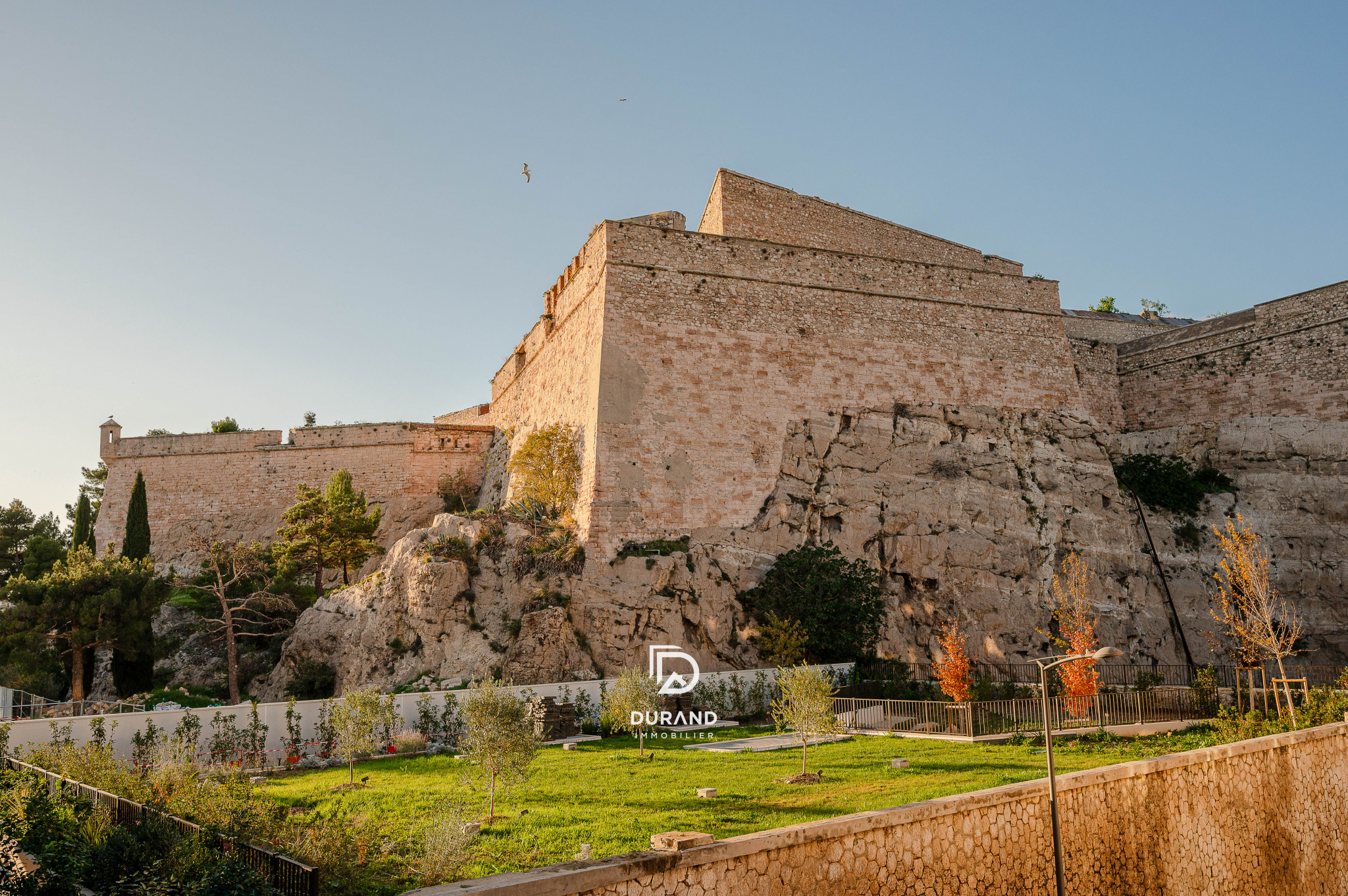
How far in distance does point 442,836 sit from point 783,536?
15.1 metres

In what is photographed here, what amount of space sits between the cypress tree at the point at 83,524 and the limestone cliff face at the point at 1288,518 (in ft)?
117

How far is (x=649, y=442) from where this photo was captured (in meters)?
22.0

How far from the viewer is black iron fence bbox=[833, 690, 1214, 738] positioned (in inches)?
585

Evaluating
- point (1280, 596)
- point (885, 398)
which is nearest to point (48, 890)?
point (885, 398)

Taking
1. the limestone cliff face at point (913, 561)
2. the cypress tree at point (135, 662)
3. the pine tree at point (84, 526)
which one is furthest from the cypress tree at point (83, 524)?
the limestone cliff face at point (913, 561)

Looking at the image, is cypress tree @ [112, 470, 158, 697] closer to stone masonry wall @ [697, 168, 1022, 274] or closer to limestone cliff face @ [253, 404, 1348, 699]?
limestone cliff face @ [253, 404, 1348, 699]

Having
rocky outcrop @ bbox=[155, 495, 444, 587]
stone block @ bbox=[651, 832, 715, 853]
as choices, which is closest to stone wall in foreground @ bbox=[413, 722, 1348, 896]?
stone block @ bbox=[651, 832, 715, 853]

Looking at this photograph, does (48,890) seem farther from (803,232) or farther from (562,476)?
(803,232)

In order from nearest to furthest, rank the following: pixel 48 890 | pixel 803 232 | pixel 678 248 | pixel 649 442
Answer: pixel 48 890
pixel 649 442
pixel 678 248
pixel 803 232

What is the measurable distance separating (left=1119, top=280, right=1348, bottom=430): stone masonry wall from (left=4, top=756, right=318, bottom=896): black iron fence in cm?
2811

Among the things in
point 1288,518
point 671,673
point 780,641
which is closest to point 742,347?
point 780,641

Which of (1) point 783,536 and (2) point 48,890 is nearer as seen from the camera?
(2) point 48,890

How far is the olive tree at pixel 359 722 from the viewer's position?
13281 millimetres

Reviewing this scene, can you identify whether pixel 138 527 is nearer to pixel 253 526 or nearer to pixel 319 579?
pixel 253 526
